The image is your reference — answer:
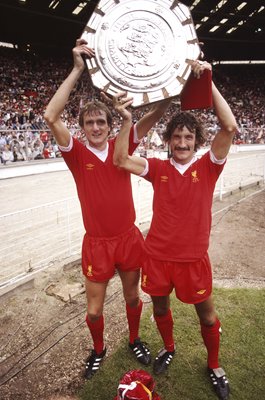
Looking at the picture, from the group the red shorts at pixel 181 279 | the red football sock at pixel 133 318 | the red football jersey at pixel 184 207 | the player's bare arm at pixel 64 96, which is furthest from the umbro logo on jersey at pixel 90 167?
the red football sock at pixel 133 318

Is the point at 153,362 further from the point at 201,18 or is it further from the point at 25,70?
the point at 201,18

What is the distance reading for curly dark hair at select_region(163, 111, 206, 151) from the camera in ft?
7.59

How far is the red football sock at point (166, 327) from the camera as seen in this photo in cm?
269

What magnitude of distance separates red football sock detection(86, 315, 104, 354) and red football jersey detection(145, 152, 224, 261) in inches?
33.1

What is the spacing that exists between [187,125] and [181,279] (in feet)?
3.70

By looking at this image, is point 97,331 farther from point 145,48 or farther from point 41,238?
point 41,238

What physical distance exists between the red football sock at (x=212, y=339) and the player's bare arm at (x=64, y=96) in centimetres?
181

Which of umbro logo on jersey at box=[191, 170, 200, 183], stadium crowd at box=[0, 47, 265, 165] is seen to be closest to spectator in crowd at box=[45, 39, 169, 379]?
umbro logo on jersey at box=[191, 170, 200, 183]

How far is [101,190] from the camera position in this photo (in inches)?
98.2

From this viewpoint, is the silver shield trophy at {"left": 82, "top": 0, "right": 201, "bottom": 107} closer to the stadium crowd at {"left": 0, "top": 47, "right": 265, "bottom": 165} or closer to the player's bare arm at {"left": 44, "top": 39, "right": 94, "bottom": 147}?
the player's bare arm at {"left": 44, "top": 39, "right": 94, "bottom": 147}

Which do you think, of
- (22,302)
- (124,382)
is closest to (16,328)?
(22,302)

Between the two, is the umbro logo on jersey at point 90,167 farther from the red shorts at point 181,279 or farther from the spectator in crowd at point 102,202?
the red shorts at point 181,279

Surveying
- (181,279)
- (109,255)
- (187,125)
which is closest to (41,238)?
(109,255)

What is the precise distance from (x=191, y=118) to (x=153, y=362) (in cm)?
215
